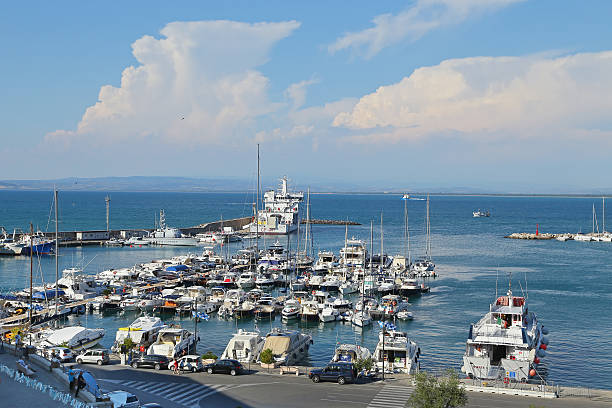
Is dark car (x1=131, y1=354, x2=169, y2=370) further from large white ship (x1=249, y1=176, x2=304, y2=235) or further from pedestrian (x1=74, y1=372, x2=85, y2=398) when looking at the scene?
large white ship (x1=249, y1=176, x2=304, y2=235)

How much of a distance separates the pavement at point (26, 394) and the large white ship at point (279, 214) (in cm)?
9250

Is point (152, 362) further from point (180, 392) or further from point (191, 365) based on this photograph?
point (180, 392)

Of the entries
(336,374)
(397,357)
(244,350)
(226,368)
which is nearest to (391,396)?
(336,374)

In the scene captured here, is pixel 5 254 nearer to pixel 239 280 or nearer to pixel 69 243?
pixel 69 243

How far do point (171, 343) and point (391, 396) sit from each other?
533 inches

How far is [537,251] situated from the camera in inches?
3629

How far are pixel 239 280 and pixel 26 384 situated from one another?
129 ft

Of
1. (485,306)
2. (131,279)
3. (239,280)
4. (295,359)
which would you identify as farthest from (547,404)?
(131,279)

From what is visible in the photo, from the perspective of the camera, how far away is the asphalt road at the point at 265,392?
22219mm

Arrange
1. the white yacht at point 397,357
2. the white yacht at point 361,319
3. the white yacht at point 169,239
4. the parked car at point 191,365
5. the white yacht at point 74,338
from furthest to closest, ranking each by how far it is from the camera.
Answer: the white yacht at point 169,239
the white yacht at point 361,319
the white yacht at point 74,338
the white yacht at point 397,357
the parked car at point 191,365

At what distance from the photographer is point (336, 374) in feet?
82.7

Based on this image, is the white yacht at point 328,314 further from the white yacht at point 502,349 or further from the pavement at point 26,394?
the pavement at point 26,394

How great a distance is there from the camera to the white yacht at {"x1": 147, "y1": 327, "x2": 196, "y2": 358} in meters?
31.3

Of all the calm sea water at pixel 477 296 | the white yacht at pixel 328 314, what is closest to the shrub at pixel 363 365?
the calm sea water at pixel 477 296
